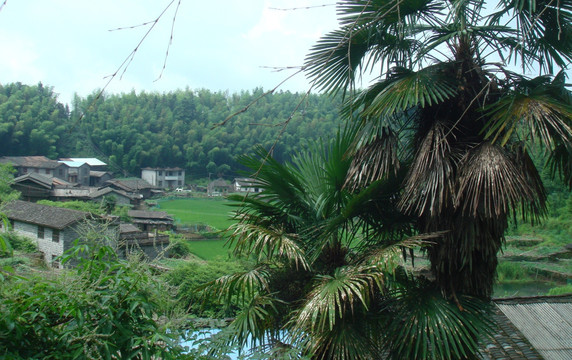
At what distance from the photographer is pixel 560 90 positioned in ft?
8.88

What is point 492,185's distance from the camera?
2402 millimetres

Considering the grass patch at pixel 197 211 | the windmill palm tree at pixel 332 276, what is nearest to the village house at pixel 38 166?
the grass patch at pixel 197 211

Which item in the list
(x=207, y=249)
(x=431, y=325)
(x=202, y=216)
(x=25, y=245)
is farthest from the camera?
(x=202, y=216)

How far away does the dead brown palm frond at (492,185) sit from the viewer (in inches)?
94.1

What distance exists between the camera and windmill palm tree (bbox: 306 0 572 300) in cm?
244

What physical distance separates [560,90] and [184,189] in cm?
3625

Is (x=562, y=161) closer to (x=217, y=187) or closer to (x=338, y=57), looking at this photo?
(x=338, y=57)

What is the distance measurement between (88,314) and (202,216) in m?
25.6

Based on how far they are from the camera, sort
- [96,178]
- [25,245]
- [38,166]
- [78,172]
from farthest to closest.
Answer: [96,178], [78,172], [38,166], [25,245]

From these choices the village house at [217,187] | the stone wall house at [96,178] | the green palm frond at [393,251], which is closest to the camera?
the green palm frond at [393,251]

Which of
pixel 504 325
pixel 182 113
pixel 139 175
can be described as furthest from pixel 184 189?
pixel 504 325

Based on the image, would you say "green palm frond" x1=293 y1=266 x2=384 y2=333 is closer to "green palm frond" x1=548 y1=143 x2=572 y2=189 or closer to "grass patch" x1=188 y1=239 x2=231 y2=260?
"green palm frond" x1=548 y1=143 x2=572 y2=189

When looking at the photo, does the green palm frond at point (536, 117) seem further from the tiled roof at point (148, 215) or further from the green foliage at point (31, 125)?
the green foliage at point (31, 125)

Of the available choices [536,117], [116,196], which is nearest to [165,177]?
[116,196]
